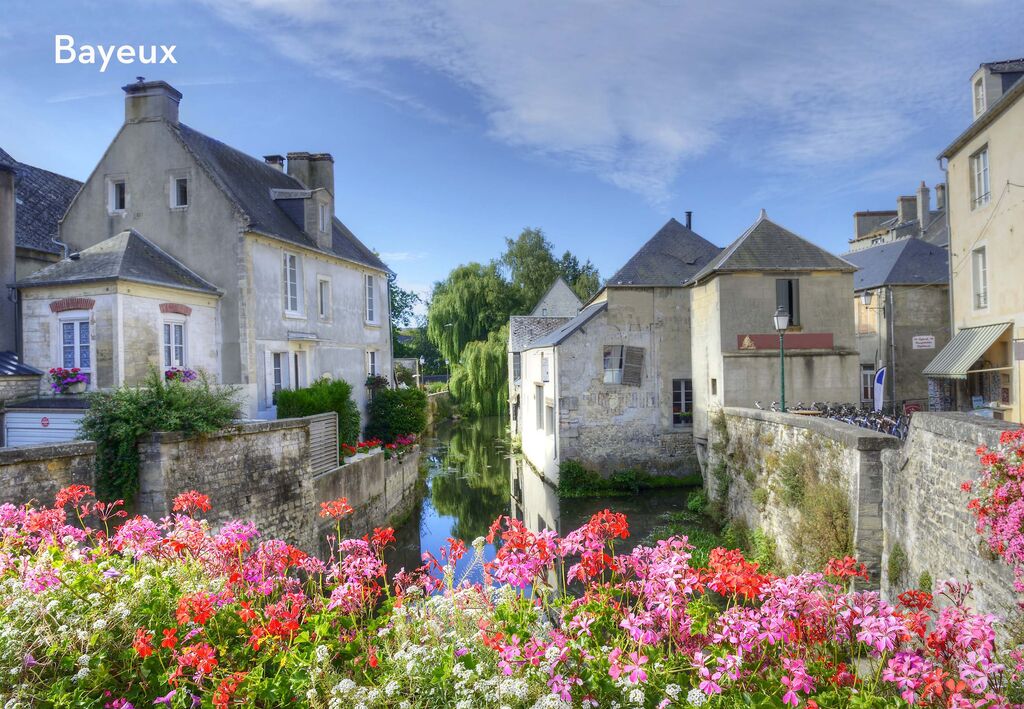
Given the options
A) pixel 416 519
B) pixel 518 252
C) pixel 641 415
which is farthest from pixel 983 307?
pixel 518 252

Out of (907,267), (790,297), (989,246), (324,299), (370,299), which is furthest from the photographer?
(907,267)

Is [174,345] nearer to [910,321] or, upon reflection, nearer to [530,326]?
[530,326]

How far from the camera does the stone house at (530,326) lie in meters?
30.3

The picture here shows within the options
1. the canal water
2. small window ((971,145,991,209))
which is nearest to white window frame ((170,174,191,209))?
the canal water

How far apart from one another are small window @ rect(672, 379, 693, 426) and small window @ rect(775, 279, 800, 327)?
4080mm

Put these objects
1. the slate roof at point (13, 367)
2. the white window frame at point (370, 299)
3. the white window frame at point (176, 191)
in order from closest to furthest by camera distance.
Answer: the slate roof at point (13, 367) → the white window frame at point (176, 191) → the white window frame at point (370, 299)

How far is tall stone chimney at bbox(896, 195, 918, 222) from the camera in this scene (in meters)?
33.5

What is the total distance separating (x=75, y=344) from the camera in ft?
39.7

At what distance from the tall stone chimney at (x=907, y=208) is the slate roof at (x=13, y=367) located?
118 ft

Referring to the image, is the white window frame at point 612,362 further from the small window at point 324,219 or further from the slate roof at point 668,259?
the small window at point 324,219

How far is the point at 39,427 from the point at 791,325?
603 inches

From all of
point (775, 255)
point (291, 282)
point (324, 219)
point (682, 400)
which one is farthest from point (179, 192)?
point (682, 400)

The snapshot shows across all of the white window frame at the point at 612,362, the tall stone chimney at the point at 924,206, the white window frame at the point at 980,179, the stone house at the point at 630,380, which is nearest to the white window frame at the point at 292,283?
the stone house at the point at 630,380

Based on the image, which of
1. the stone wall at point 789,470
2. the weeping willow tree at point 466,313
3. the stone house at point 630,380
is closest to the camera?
the stone wall at point 789,470
